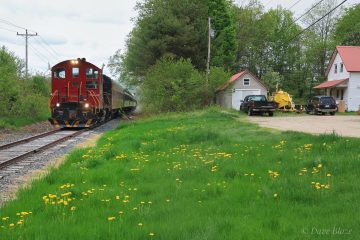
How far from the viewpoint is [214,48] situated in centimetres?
5156

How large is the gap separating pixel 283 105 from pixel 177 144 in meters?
32.3

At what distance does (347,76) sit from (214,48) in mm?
15069

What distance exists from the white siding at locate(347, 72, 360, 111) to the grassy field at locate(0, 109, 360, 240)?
37.4m

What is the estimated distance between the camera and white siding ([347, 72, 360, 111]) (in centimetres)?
4550

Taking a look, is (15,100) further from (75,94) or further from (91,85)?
(91,85)

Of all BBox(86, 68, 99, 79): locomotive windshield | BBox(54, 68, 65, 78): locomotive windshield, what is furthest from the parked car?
BBox(54, 68, 65, 78): locomotive windshield

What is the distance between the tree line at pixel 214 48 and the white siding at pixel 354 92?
531 inches

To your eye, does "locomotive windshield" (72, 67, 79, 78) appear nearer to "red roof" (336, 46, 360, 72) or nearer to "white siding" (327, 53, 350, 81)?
"red roof" (336, 46, 360, 72)

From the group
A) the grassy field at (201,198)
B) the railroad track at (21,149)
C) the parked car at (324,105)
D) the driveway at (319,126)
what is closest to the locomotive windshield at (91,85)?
the railroad track at (21,149)

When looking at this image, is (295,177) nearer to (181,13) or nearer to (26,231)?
(26,231)

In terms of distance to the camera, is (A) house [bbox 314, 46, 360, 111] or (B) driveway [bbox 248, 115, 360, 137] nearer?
(B) driveway [bbox 248, 115, 360, 137]

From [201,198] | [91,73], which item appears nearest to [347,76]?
[91,73]

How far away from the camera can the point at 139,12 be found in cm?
5144

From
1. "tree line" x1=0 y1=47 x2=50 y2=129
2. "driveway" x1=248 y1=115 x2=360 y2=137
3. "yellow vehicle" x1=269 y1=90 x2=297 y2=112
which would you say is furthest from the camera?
"yellow vehicle" x1=269 y1=90 x2=297 y2=112
